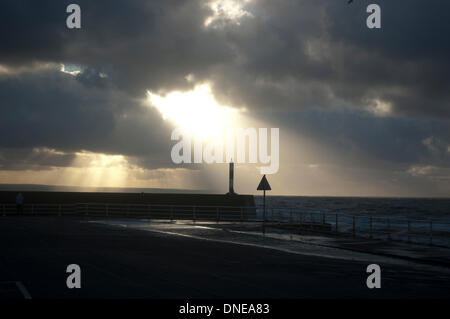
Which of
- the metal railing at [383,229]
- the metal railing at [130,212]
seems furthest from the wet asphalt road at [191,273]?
the metal railing at [130,212]

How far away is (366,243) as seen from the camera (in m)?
22.8

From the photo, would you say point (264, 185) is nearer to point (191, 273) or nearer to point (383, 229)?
point (191, 273)

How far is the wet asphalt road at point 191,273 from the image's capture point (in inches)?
402

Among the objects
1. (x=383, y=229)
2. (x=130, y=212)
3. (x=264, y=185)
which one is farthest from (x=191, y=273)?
(x=383, y=229)

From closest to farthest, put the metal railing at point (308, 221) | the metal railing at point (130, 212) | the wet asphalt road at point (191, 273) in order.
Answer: the wet asphalt road at point (191, 273), the metal railing at point (308, 221), the metal railing at point (130, 212)

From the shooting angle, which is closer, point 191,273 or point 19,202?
point 191,273

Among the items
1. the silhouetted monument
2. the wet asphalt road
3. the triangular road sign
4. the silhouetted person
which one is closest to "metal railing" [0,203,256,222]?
the silhouetted person

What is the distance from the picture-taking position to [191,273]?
12836mm

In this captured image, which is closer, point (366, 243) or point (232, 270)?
point (232, 270)

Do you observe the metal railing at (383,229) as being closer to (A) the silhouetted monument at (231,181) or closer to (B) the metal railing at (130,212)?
(B) the metal railing at (130,212)
